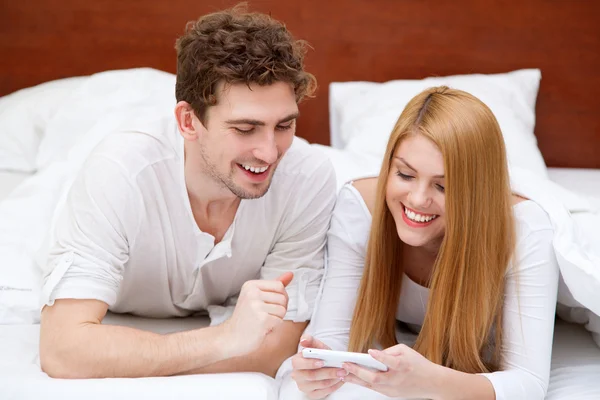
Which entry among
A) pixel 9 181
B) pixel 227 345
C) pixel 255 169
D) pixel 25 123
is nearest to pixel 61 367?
pixel 227 345

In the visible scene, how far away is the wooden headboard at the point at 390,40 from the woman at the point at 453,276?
1254 millimetres

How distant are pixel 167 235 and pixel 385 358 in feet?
1.88

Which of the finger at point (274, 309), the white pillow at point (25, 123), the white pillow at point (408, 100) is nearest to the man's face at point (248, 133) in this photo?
the finger at point (274, 309)

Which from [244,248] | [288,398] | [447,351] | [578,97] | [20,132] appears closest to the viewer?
[288,398]

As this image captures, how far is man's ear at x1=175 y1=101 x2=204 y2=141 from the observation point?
155cm

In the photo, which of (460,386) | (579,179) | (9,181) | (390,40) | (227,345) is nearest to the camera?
(460,386)

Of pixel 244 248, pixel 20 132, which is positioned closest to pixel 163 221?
pixel 244 248

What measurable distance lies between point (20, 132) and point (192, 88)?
4.01 ft

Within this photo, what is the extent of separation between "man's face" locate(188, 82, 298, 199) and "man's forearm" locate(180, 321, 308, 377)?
0.97 feet

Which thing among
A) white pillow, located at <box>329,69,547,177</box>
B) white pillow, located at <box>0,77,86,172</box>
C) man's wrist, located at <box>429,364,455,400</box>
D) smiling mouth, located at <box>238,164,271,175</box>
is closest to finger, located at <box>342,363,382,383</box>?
man's wrist, located at <box>429,364,455,400</box>

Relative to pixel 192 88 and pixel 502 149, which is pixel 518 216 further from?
pixel 192 88

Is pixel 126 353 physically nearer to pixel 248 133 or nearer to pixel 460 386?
pixel 248 133

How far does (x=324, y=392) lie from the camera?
1394mm

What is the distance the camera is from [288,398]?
56.7 inches
